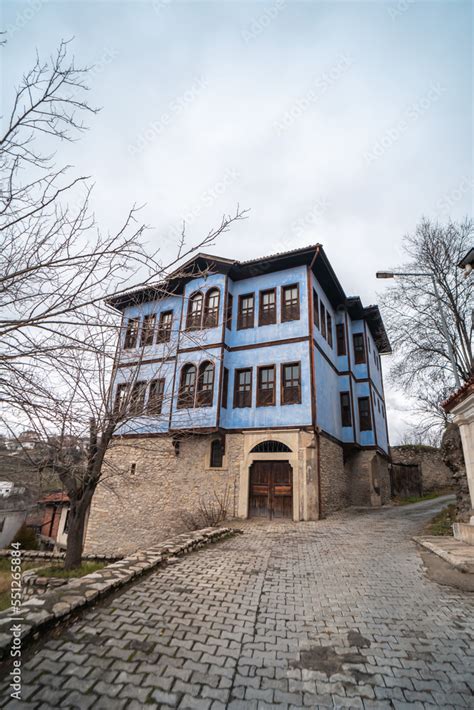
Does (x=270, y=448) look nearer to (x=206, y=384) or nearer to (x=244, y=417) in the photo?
(x=244, y=417)

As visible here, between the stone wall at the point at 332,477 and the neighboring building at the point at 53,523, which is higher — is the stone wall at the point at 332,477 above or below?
above

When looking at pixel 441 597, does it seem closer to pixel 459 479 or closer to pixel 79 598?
pixel 79 598

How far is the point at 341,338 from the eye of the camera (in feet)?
57.0

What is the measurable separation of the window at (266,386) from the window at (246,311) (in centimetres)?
207

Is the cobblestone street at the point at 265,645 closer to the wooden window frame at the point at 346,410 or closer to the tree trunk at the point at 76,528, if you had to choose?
the tree trunk at the point at 76,528

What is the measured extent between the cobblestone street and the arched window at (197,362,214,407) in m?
7.59

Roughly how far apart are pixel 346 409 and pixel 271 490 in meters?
6.40

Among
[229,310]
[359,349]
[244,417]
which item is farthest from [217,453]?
[359,349]

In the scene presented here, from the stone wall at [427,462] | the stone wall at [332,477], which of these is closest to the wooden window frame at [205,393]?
the stone wall at [332,477]

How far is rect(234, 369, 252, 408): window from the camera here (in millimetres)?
13188

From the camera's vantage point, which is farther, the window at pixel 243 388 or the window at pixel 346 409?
the window at pixel 346 409

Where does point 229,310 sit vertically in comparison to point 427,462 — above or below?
above

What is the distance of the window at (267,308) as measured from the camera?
13.7 metres

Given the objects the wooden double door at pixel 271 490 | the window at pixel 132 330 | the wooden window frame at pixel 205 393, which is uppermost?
the wooden window frame at pixel 205 393
